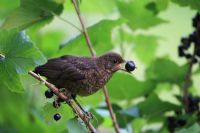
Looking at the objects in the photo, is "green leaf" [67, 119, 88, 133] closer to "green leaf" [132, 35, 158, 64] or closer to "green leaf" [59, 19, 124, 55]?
"green leaf" [59, 19, 124, 55]

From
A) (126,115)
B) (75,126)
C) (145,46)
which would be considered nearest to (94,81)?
(75,126)

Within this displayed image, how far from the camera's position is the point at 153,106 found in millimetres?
1582

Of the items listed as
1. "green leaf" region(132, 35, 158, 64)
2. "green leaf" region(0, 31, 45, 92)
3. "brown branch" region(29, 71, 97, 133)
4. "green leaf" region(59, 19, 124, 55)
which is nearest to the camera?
"green leaf" region(0, 31, 45, 92)

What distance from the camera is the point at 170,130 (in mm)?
1573

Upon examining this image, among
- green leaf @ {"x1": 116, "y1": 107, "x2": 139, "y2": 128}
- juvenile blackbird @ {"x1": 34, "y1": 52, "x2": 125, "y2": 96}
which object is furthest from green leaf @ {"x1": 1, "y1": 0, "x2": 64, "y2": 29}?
green leaf @ {"x1": 116, "y1": 107, "x2": 139, "y2": 128}

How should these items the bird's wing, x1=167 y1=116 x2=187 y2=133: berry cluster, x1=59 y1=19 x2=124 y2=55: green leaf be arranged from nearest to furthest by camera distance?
the bird's wing → x1=59 y1=19 x2=124 y2=55: green leaf → x1=167 y1=116 x2=187 y2=133: berry cluster

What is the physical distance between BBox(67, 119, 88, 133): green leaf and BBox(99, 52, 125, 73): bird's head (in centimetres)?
20

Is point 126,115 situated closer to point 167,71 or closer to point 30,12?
point 167,71

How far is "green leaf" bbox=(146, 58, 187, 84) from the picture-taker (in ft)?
5.39

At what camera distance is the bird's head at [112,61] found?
4.66 ft

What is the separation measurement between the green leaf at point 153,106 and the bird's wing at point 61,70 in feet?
0.90

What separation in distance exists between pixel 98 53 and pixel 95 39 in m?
0.10

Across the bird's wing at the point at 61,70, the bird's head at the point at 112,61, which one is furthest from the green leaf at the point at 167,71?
the bird's wing at the point at 61,70

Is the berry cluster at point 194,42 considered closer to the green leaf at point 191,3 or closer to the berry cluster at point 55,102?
the green leaf at point 191,3
